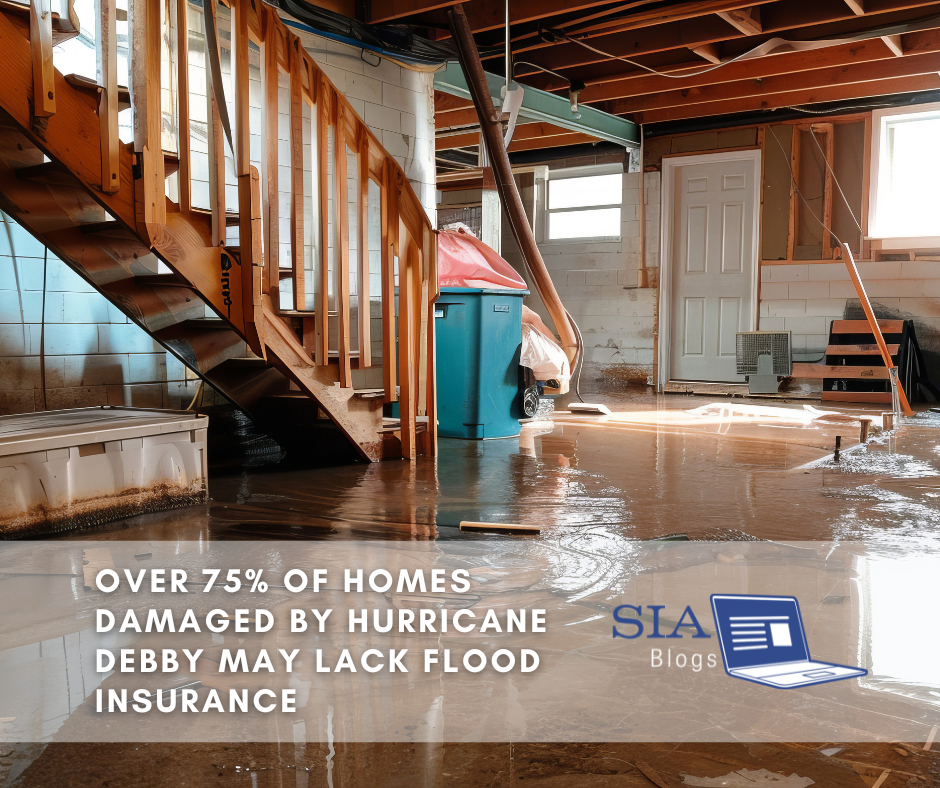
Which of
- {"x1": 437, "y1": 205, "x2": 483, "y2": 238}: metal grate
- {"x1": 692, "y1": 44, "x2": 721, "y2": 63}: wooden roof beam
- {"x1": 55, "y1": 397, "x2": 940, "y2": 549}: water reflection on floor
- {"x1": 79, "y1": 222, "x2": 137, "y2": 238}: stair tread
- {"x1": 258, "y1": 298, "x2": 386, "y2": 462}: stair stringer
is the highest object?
{"x1": 692, "y1": 44, "x2": 721, "y2": 63}: wooden roof beam

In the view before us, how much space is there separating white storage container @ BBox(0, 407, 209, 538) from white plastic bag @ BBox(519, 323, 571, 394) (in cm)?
261

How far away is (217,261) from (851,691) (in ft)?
8.81

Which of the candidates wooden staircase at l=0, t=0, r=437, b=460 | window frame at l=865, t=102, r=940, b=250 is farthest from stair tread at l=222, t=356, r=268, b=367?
window frame at l=865, t=102, r=940, b=250

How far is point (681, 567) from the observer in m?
2.45

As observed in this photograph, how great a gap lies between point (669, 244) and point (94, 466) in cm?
752

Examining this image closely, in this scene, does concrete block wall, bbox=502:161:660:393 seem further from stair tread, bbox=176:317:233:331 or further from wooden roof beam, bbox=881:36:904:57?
stair tread, bbox=176:317:233:331

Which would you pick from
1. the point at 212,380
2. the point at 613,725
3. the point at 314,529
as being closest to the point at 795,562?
the point at 613,725

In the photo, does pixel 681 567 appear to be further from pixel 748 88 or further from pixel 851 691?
pixel 748 88

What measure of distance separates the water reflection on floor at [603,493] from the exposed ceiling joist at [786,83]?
3.75 meters

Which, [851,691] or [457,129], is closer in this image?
[851,691]

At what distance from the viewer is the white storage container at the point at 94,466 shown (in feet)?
9.11

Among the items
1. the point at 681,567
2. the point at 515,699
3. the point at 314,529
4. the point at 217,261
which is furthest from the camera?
the point at 217,261

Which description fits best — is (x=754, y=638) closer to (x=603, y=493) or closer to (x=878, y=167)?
(x=603, y=493)

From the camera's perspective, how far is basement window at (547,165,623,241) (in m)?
9.68
